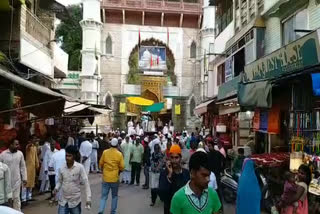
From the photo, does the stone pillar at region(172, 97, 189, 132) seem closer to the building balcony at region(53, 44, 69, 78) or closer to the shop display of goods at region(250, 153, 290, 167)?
the building balcony at region(53, 44, 69, 78)

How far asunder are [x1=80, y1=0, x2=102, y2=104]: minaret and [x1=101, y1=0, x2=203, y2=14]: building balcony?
4.68 feet

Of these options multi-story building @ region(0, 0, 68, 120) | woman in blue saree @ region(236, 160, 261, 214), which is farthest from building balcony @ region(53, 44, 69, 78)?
woman in blue saree @ region(236, 160, 261, 214)

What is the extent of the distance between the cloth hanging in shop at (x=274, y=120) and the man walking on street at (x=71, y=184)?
5923mm

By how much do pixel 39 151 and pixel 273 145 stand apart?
256 inches

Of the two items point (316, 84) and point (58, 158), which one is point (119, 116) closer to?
point (58, 158)

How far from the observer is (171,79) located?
3956cm

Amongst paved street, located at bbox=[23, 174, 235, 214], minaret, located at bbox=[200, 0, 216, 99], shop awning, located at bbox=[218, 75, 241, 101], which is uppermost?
minaret, located at bbox=[200, 0, 216, 99]

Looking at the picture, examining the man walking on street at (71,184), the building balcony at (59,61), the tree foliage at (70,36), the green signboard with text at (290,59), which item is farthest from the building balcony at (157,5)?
the man walking on street at (71,184)


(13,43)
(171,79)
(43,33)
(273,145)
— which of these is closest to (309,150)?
(273,145)

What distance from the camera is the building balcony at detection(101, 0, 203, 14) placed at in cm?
3800

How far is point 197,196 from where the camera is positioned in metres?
3.50

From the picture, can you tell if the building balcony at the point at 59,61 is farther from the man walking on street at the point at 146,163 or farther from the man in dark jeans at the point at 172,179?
the man in dark jeans at the point at 172,179

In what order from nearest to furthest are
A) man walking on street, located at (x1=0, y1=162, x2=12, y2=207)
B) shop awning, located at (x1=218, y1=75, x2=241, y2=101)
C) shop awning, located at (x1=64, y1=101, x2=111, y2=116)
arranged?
man walking on street, located at (x1=0, y1=162, x2=12, y2=207), shop awning, located at (x1=64, y1=101, x2=111, y2=116), shop awning, located at (x1=218, y1=75, x2=241, y2=101)

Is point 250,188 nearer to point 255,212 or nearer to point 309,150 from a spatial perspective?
point 255,212
